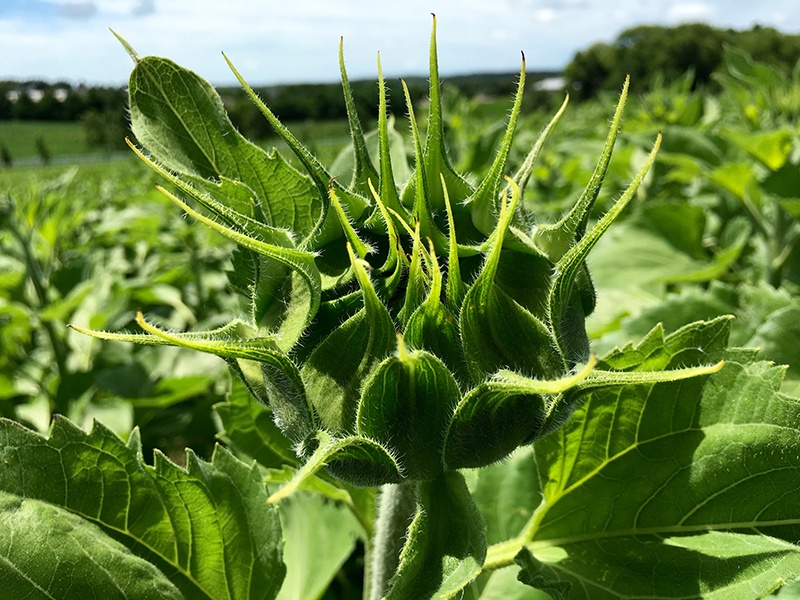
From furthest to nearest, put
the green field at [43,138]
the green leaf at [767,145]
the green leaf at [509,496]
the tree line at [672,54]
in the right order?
the green field at [43,138] < the tree line at [672,54] < the green leaf at [767,145] < the green leaf at [509,496]

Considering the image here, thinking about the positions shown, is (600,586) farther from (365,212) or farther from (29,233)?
(29,233)

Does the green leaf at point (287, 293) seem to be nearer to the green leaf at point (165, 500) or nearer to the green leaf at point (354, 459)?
the green leaf at point (354, 459)

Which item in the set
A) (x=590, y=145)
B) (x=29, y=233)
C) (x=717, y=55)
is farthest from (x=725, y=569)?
(x=717, y=55)

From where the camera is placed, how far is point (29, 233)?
4648 mm

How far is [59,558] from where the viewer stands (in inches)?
44.9

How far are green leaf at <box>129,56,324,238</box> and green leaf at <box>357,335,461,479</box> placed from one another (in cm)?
32

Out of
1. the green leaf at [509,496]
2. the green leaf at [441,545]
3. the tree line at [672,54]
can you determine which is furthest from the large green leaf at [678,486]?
the tree line at [672,54]

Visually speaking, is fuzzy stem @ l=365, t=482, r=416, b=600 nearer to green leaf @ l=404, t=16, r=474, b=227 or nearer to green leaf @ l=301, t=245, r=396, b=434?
green leaf @ l=301, t=245, r=396, b=434

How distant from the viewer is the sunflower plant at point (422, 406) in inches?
37.0

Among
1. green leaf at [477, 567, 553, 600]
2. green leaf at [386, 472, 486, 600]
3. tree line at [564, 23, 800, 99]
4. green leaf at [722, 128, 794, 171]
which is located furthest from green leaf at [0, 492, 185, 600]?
tree line at [564, 23, 800, 99]

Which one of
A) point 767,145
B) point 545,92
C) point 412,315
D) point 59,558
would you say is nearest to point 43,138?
point 545,92

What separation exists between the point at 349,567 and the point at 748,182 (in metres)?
2.32

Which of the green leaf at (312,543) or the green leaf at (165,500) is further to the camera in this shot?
the green leaf at (312,543)

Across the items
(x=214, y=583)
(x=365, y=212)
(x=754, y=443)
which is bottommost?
(x=214, y=583)
